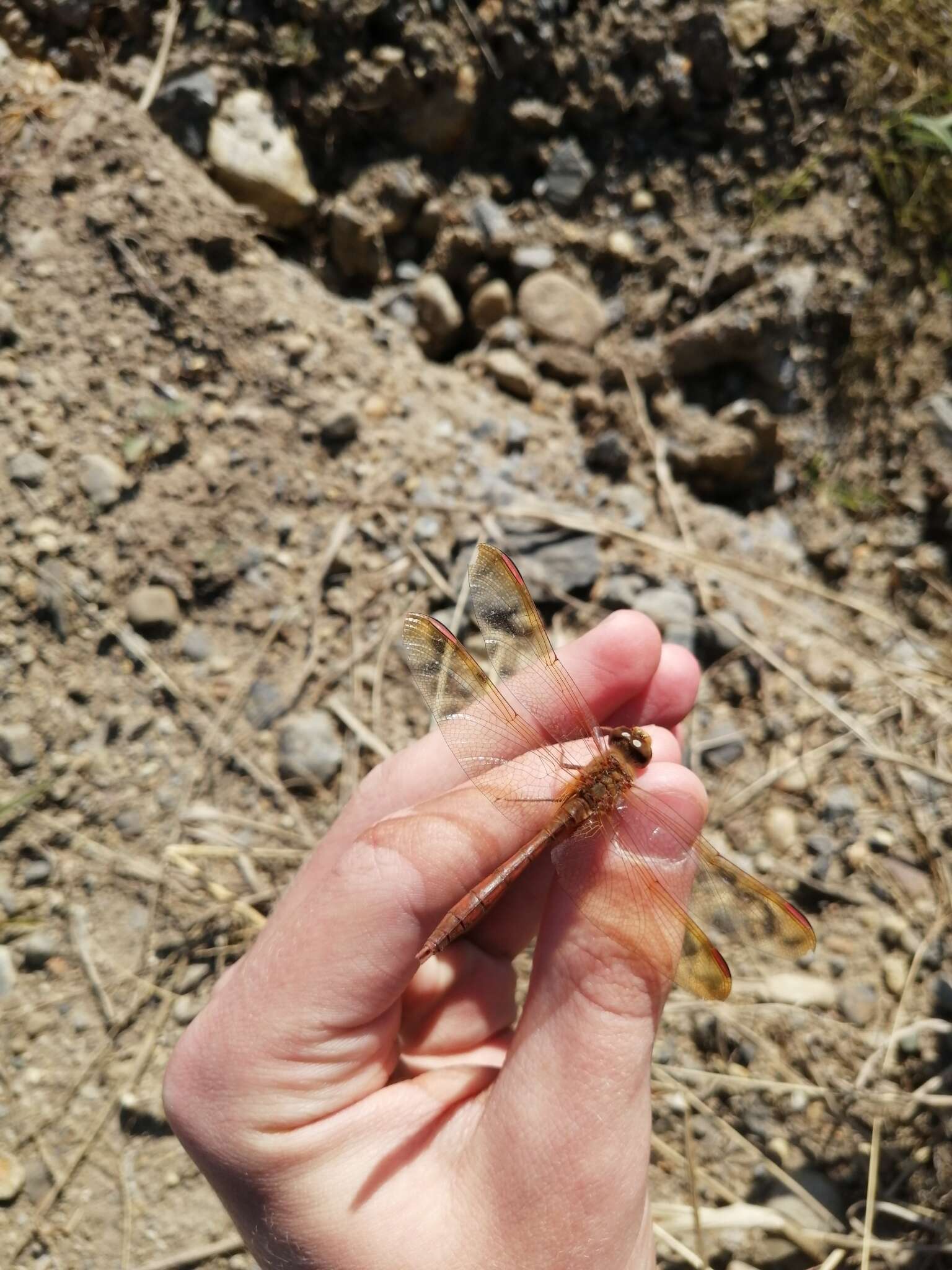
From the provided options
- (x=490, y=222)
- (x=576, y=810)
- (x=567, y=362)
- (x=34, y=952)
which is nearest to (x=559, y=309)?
(x=567, y=362)

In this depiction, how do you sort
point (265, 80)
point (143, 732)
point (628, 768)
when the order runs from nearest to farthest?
point (628, 768) < point (143, 732) < point (265, 80)

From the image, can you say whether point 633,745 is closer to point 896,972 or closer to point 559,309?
point 896,972

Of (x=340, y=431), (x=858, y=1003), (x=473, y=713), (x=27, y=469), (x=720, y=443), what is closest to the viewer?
(x=473, y=713)

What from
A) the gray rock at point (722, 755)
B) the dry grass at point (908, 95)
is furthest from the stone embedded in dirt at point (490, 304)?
the gray rock at point (722, 755)

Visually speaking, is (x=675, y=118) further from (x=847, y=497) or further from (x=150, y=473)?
(x=150, y=473)

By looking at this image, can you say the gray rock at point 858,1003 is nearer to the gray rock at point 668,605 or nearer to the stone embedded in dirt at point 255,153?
the gray rock at point 668,605

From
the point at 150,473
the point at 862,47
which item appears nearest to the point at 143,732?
the point at 150,473

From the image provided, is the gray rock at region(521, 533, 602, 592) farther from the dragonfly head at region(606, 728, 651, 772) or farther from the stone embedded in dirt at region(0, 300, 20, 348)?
the stone embedded in dirt at region(0, 300, 20, 348)
